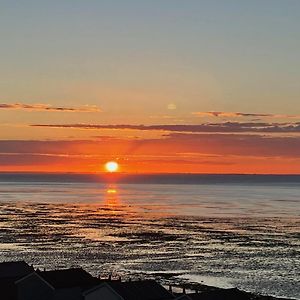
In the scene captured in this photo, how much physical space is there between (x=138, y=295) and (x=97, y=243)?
154 ft

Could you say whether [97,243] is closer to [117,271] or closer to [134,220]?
[117,271]

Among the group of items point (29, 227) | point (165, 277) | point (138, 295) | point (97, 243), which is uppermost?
point (29, 227)

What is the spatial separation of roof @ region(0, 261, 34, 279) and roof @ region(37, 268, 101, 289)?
1.52 meters

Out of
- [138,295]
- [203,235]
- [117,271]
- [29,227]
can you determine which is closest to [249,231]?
[203,235]

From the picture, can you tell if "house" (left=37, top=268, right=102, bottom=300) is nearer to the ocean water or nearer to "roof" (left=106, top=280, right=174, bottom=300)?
"roof" (left=106, top=280, right=174, bottom=300)

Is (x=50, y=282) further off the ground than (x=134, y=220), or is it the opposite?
(x=134, y=220)

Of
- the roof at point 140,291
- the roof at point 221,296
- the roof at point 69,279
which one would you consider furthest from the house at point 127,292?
the roof at point 221,296

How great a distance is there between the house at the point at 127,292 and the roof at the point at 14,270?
558cm

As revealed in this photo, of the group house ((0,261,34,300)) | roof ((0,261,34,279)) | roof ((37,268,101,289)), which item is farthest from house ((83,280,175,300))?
roof ((0,261,34,279))

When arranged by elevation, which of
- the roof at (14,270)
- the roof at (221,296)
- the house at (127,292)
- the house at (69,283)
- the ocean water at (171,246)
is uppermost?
the ocean water at (171,246)

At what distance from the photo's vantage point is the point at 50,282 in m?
44.2

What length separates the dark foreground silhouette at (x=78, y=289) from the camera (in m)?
42.5

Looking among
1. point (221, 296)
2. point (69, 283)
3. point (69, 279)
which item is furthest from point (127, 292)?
point (221, 296)

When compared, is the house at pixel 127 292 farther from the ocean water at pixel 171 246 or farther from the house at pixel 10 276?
the ocean water at pixel 171 246
